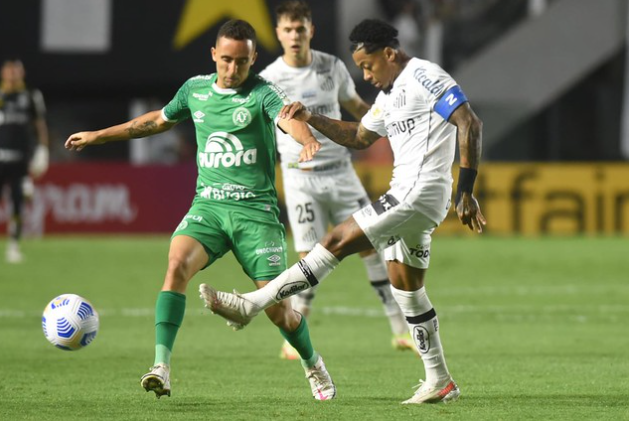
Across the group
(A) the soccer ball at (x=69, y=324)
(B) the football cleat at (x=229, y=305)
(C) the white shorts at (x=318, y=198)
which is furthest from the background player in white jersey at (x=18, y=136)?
(B) the football cleat at (x=229, y=305)

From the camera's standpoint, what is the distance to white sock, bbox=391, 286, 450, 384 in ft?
23.0

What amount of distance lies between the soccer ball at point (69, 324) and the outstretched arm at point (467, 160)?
2347mm

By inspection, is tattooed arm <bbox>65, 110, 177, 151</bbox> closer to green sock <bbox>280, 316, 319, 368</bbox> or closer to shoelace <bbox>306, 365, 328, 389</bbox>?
green sock <bbox>280, 316, 319, 368</bbox>

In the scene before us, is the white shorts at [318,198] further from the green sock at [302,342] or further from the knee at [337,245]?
the knee at [337,245]

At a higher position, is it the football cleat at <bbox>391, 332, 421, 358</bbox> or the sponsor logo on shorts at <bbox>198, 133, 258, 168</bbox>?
the sponsor logo on shorts at <bbox>198, 133, 258, 168</bbox>

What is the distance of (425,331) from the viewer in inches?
277

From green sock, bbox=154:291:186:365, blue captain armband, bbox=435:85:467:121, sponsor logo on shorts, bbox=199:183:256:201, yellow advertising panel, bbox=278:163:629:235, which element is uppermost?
blue captain armband, bbox=435:85:467:121

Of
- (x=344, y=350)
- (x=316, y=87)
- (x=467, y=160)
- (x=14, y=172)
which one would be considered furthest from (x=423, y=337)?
(x=14, y=172)

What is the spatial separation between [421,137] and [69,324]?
92.0 inches

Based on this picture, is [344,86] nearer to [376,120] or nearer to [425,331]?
[376,120]

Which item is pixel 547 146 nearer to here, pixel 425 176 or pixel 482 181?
pixel 482 181

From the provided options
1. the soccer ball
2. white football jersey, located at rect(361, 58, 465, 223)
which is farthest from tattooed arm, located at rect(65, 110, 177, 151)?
white football jersey, located at rect(361, 58, 465, 223)

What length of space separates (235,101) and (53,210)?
14840 millimetres

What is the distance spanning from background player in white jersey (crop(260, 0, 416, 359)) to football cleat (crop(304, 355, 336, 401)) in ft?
8.20
